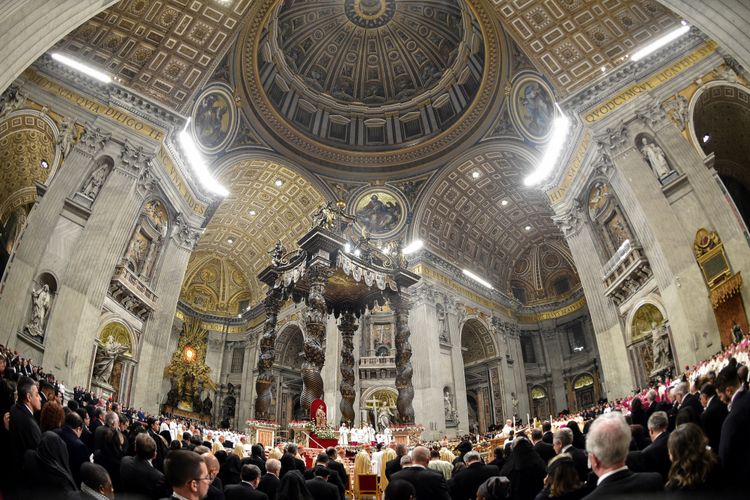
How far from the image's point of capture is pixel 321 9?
72.4 feet

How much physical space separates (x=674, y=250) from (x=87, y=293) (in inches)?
587

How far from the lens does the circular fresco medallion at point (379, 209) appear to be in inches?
930

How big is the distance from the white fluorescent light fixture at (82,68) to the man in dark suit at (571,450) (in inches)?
598

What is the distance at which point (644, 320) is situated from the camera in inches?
560

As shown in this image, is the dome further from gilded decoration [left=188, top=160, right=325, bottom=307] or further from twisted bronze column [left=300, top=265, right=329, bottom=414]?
twisted bronze column [left=300, top=265, right=329, bottom=414]

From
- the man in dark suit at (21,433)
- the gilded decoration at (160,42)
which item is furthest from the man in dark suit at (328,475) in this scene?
the gilded decoration at (160,42)

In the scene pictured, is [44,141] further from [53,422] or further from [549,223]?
[549,223]

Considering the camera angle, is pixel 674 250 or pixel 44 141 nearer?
pixel 674 250

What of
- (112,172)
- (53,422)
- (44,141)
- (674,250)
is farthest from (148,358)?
(674,250)

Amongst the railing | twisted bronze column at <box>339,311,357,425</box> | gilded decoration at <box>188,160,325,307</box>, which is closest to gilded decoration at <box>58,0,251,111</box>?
gilded decoration at <box>188,160,325,307</box>

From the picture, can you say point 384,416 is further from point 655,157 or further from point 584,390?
point 655,157

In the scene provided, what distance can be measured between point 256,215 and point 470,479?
20.7 meters

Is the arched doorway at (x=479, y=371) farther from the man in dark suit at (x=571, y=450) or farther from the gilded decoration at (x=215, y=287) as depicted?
the man in dark suit at (x=571, y=450)

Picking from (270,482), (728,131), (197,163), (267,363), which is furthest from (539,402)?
(270,482)
